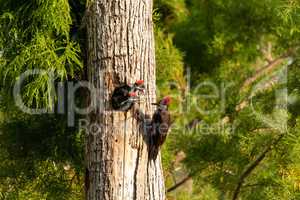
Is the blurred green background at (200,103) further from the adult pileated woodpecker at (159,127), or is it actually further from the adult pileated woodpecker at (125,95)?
the adult pileated woodpecker at (159,127)

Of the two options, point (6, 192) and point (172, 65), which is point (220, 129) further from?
point (6, 192)

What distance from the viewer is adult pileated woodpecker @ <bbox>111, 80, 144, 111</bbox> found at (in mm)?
4254

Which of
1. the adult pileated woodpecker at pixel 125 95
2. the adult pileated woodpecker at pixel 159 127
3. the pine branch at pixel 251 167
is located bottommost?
the pine branch at pixel 251 167

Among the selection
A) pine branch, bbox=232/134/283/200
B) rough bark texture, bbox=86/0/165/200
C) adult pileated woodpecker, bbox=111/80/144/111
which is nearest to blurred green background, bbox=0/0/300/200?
pine branch, bbox=232/134/283/200

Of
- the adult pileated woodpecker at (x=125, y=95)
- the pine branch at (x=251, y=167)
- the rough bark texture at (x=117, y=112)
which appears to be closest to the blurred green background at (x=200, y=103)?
the pine branch at (x=251, y=167)

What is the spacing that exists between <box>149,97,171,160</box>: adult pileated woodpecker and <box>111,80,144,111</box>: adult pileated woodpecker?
0.17 meters

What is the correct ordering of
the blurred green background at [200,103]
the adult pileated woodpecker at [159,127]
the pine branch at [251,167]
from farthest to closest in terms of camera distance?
the pine branch at [251,167], the blurred green background at [200,103], the adult pileated woodpecker at [159,127]

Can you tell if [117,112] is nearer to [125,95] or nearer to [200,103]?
[125,95]

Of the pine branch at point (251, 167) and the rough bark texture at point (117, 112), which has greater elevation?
the rough bark texture at point (117, 112)

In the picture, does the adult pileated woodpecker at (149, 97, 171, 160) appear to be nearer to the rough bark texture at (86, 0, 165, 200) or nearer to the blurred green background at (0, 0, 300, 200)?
the rough bark texture at (86, 0, 165, 200)

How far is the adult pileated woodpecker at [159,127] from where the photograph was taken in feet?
13.9

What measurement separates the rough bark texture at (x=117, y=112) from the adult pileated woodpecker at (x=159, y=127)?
5 cm

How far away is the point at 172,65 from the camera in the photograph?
6.27 metres

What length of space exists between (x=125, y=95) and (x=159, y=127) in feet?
1.00
